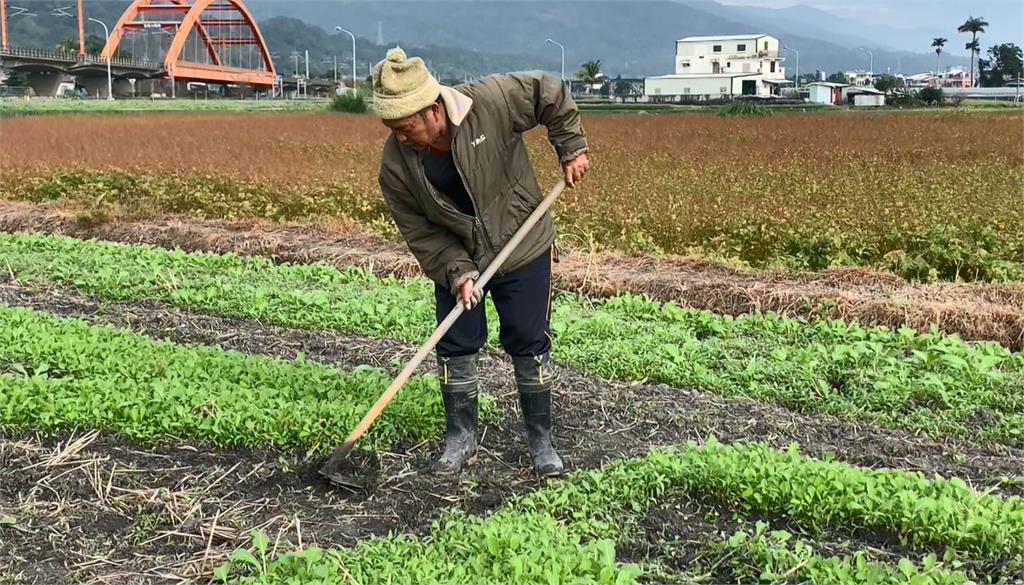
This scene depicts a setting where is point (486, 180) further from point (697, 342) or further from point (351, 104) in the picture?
point (351, 104)

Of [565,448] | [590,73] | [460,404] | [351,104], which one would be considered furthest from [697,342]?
[590,73]

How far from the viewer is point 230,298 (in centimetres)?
643

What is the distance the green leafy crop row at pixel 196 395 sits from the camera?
3.91 m

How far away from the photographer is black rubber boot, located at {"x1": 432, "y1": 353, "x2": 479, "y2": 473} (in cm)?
377

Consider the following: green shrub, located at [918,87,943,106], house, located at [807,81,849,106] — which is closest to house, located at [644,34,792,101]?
house, located at [807,81,849,106]

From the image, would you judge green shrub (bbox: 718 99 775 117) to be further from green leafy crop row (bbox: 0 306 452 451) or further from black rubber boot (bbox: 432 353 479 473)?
black rubber boot (bbox: 432 353 479 473)

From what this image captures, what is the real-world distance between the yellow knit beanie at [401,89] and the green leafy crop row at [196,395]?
141 centimetres

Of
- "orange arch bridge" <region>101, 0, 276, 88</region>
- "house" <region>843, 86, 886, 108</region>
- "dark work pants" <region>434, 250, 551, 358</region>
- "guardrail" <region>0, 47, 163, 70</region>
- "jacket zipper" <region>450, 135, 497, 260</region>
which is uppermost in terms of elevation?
"orange arch bridge" <region>101, 0, 276, 88</region>

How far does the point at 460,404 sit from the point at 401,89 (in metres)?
1.33

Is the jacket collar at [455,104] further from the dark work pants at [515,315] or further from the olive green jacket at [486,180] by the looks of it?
the dark work pants at [515,315]

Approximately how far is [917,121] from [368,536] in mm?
22397

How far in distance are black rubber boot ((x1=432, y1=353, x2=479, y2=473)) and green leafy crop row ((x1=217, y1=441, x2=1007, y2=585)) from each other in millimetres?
490

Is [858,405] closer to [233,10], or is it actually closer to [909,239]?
[909,239]

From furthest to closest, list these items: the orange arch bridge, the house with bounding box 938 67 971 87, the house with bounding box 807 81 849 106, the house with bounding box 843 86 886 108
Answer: the orange arch bridge < the house with bounding box 938 67 971 87 < the house with bounding box 807 81 849 106 < the house with bounding box 843 86 886 108
